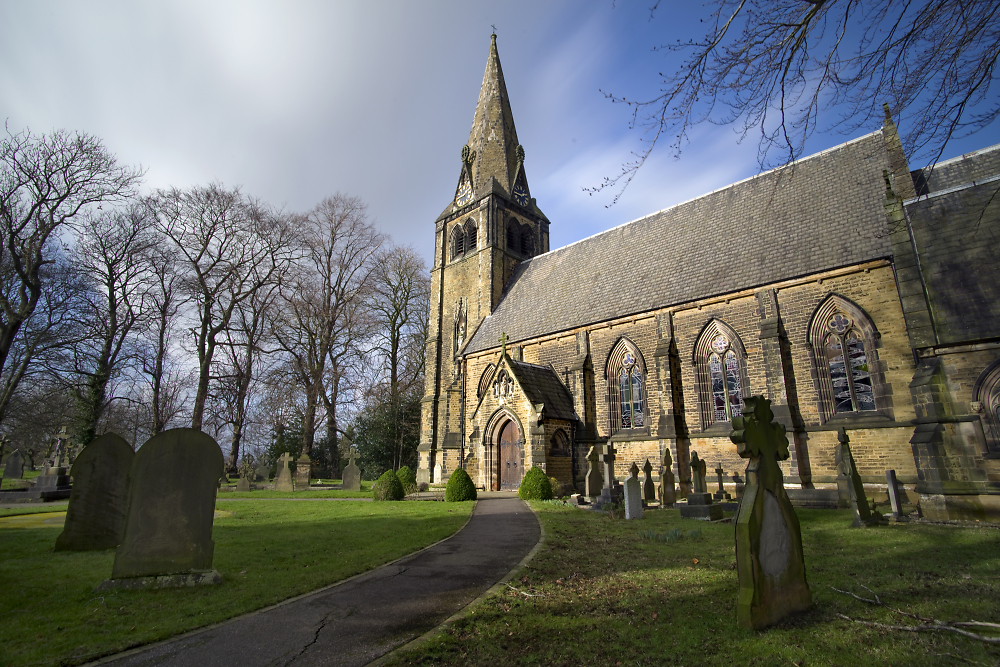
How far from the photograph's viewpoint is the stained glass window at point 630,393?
62.7 feet

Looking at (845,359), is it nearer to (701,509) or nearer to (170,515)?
(701,509)

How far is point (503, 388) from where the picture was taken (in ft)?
65.1

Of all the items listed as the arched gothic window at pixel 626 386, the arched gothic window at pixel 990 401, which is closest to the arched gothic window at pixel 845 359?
the arched gothic window at pixel 990 401

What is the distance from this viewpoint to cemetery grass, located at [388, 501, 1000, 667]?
362cm

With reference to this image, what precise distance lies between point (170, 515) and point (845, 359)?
1657 centimetres

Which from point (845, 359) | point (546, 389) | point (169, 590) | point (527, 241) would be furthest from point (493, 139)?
point (169, 590)

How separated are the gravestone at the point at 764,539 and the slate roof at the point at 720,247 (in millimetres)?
9142

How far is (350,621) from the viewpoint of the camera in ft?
14.7

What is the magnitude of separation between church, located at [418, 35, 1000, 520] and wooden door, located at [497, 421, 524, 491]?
0.08m

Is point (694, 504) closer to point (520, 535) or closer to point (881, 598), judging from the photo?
point (520, 535)

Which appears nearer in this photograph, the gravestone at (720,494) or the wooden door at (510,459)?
the gravestone at (720,494)

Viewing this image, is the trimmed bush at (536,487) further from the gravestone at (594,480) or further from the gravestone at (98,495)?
the gravestone at (98,495)

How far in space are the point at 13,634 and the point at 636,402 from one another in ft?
58.2

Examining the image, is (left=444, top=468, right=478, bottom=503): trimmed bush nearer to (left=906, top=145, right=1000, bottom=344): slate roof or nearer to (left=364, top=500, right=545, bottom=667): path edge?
(left=364, top=500, right=545, bottom=667): path edge
